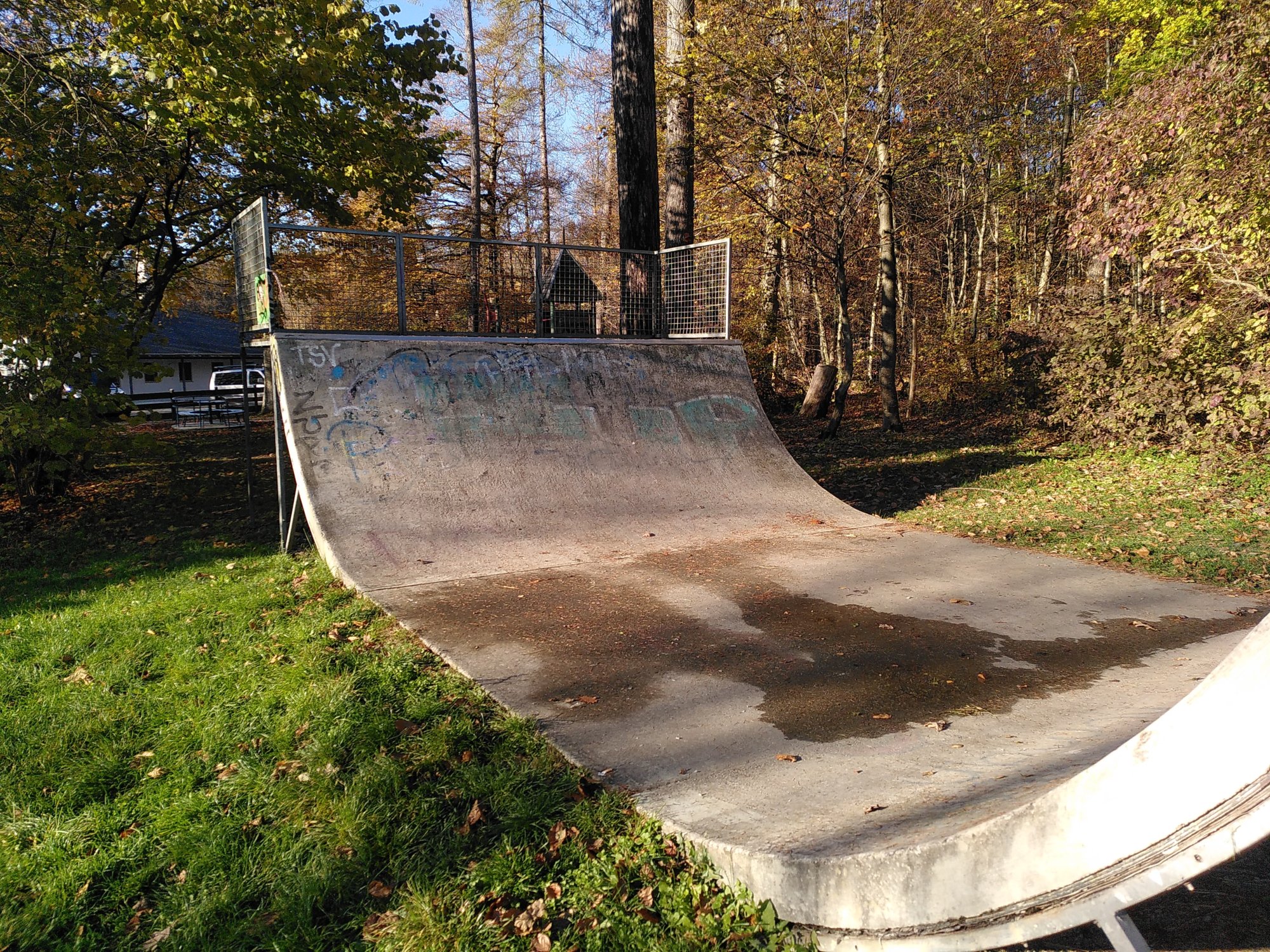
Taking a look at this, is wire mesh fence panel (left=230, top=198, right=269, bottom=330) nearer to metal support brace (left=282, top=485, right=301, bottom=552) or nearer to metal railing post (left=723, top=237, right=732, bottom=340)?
metal support brace (left=282, top=485, right=301, bottom=552)

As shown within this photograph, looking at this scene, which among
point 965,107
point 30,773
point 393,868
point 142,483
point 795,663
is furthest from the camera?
point 965,107

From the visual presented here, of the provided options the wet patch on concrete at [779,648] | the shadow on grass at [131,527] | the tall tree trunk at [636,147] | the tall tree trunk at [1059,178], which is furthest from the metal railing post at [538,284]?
the tall tree trunk at [1059,178]

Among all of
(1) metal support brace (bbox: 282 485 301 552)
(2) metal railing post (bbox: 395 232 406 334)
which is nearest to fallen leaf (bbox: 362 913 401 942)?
(1) metal support brace (bbox: 282 485 301 552)

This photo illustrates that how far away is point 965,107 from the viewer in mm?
13273

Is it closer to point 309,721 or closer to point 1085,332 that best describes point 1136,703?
point 309,721

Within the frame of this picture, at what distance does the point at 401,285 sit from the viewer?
839 cm

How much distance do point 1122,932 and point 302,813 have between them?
9.02 ft

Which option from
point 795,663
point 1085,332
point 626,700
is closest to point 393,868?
point 626,700

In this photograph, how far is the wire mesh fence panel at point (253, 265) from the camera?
7312 mm

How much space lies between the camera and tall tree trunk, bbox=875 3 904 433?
11789 mm

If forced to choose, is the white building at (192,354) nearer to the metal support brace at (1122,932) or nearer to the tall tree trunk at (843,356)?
the tall tree trunk at (843,356)

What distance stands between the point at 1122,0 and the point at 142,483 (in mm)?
21015

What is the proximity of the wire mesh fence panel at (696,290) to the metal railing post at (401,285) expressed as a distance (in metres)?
3.65

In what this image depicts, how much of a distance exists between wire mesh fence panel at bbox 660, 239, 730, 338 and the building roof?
2265cm
